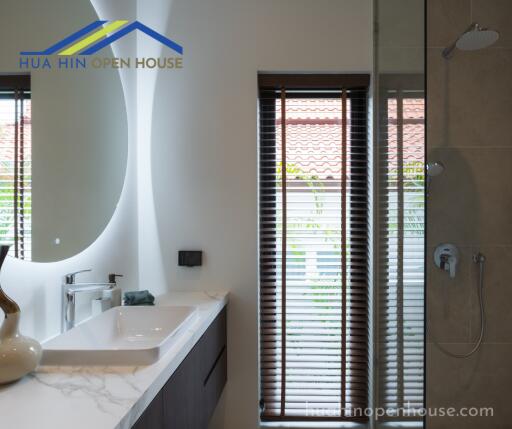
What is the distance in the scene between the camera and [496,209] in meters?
1.85

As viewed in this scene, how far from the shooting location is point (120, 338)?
1.44 meters

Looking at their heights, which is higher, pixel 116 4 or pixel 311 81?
pixel 116 4

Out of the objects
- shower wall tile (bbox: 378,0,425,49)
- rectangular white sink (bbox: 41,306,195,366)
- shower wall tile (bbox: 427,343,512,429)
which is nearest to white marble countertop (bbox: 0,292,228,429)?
rectangular white sink (bbox: 41,306,195,366)

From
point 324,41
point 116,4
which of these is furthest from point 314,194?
point 116,4

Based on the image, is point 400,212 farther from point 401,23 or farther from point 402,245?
point 401,23

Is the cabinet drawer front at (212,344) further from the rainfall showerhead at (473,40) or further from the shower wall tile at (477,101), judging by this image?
the rainfall showerhead at (473,40)

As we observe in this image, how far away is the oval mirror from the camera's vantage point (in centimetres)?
114

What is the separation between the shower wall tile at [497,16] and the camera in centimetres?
184

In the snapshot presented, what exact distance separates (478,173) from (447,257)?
0.50 metres

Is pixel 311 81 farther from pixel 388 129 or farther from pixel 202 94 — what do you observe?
pixel 388 129

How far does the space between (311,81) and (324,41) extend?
0.71 ft

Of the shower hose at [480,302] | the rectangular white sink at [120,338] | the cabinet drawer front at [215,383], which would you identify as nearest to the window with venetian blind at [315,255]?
the cabinet drawer front at [215,383]

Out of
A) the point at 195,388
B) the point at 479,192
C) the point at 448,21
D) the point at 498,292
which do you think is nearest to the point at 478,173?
the point at 479,192

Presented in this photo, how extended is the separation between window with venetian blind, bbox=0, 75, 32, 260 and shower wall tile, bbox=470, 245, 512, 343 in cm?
193
